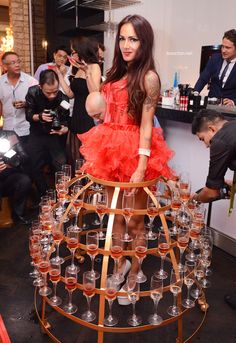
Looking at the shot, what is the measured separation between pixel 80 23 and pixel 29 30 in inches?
37.1

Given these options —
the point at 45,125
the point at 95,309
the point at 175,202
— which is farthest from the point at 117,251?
the point at 45,125

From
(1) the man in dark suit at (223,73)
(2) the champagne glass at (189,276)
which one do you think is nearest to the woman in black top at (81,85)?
(2) the champagne glass at (189,276)

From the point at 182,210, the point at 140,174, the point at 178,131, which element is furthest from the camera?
the point at 178,131

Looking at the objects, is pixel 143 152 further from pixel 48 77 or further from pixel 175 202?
pixel 48 77

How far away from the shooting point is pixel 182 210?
207 cm

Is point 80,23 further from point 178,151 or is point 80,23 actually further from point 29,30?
point 178,151

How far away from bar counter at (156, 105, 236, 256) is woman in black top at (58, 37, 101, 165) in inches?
29.0

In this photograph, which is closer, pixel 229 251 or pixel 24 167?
pixel 229 251

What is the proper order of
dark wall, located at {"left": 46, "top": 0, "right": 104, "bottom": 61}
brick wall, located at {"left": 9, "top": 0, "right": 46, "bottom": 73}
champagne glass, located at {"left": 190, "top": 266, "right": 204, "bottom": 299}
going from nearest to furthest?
champagne glass, located at {"left": 190, "top": 266, "right": 204, "bottom": 299} < dark wall, located at {"left": 46, "top": 0, "right": 104, "bottom": 61} < brick wall, located at {"left": 9, "top": 0, "right": 46, "bottom": 73}

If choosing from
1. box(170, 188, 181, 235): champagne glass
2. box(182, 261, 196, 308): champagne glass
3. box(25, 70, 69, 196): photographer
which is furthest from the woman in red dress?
box(25, 70, 69, 196): photographer

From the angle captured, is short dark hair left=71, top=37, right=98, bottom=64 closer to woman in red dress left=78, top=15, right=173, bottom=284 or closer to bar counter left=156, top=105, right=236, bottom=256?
bar counter left=156, top=105, right=236, bottom=256

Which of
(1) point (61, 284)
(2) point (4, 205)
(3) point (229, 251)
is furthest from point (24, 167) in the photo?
(3) point (229, 251)

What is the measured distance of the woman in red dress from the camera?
1691mm

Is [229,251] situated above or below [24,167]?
below
